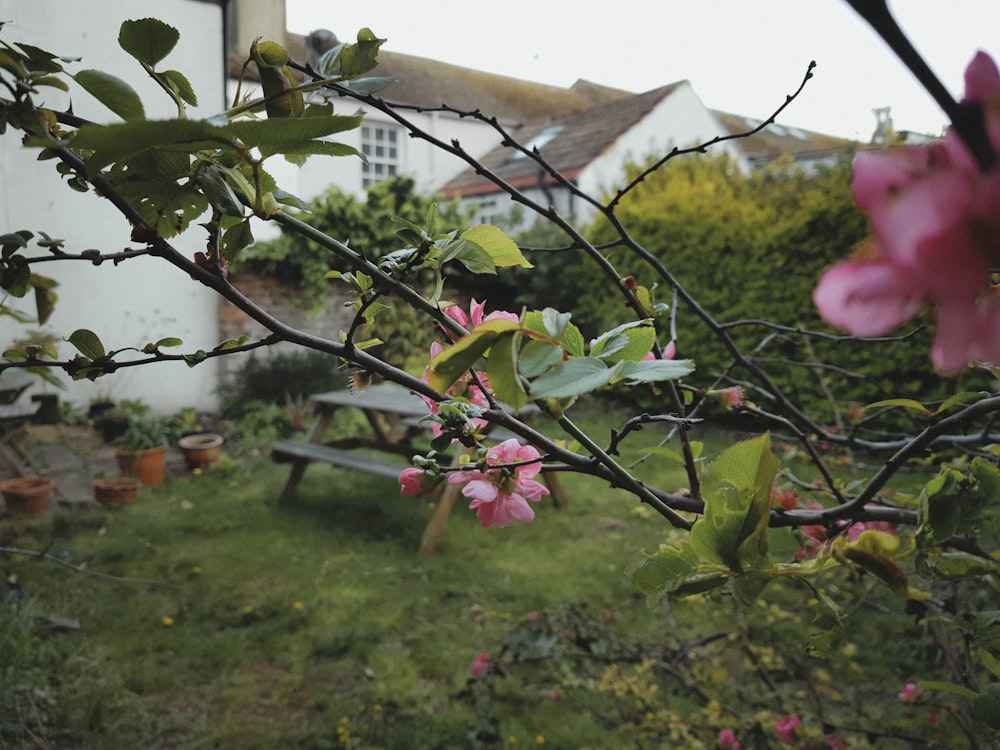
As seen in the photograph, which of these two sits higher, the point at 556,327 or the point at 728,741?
the point at 556,327

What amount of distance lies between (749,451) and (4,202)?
14.1ft

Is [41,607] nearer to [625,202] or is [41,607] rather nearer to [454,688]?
[454,688]

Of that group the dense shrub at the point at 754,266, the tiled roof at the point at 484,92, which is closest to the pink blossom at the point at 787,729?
the dense shrub at the point at 754,266

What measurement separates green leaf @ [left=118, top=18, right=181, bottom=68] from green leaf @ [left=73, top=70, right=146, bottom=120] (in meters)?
0.07

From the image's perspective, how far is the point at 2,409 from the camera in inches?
137

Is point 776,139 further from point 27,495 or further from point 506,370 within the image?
point 506,370

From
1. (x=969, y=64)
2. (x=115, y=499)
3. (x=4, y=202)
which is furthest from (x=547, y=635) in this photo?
(x=4, y=202)

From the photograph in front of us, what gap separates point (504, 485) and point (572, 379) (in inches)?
12.3

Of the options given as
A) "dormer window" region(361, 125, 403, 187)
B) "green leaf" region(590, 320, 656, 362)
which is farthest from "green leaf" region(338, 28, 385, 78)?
"dormer window" region(361, 125, 403, 187)

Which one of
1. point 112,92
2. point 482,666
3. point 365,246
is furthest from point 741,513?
point 365,246

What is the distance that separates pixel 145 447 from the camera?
4477 millimetres

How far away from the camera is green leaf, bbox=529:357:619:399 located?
0.92 feet

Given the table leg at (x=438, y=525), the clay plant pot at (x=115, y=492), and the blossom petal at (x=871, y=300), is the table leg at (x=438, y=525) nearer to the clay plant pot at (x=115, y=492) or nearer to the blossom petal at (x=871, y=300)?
the clay plant pot at (x=115, y=492)

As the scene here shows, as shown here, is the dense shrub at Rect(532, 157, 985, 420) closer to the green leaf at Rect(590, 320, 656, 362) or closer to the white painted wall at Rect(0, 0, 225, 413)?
the white painted wall at Rect(0, 0, 225, 413)
